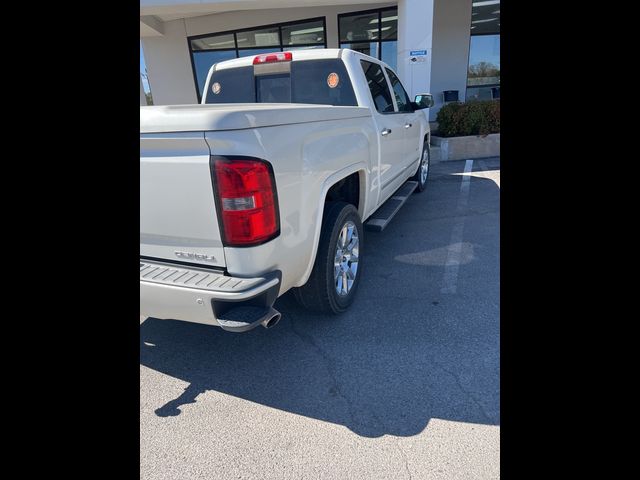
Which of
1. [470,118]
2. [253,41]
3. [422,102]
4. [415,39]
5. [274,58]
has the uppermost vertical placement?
[253,41]

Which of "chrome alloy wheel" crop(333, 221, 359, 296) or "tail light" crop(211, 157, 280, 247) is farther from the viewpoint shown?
"chrome alloy wheel" crop(333, 221, 359, 296)

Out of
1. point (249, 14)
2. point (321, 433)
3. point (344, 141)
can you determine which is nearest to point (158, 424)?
point (321, 433)

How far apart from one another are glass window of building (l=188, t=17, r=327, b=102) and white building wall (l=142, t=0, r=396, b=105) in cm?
18

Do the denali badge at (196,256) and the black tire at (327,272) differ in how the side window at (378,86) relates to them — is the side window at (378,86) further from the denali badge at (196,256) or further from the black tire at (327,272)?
the denali badge at (196,256)

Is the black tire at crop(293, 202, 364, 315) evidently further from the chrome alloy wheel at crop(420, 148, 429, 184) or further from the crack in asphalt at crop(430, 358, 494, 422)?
the chrome alloy wheel at crop(420, 148, 429, 184)

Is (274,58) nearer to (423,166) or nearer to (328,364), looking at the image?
(328,364)

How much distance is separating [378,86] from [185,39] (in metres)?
11.7

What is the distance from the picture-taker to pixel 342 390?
2.36 m

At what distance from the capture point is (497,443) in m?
1.95

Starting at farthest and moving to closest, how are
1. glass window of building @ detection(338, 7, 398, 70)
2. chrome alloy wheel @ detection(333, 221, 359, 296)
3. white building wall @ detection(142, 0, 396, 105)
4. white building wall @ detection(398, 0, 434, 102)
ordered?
1. white building wall @ detection(142, 0, 396, 105)
2. glass window of building @ detection(338, 7, 398, 70)
3. white building wall @ detection(398, 0, 434, 102)
4. chrome alloy wheel @ detection(333, 221, 359, 296)

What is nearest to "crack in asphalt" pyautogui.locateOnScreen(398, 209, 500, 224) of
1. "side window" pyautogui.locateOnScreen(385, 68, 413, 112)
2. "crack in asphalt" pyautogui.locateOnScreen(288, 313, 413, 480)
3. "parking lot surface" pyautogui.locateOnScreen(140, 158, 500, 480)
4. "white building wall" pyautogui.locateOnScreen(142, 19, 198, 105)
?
"side window" pyautogui.locateOnScreen(385, 68, 413, 112)

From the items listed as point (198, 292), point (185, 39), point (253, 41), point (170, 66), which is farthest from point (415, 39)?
point (198, 292)

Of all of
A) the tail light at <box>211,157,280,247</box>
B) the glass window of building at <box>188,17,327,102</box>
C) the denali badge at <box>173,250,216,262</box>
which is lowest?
the denali badge at <box>173,250,216,262</box>

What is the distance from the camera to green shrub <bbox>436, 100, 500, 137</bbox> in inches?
369
